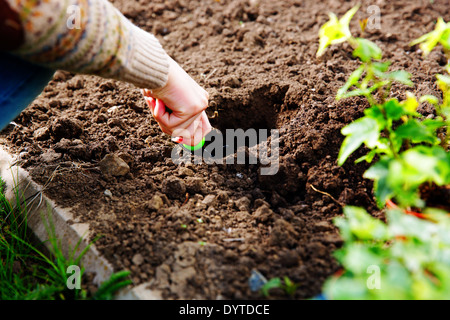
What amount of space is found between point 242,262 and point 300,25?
2.11m

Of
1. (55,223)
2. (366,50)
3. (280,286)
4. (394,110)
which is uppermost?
(366,50)

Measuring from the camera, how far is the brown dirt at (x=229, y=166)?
1.58 m

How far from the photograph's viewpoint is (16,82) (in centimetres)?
156

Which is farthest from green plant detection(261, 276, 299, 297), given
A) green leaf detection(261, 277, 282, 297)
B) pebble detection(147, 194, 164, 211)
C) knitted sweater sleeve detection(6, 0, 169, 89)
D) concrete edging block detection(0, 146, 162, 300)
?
knitted sweater sleeve detection(6, 0, 169, 89)

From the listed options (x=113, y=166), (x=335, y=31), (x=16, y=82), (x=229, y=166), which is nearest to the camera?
(x=335, y=31)

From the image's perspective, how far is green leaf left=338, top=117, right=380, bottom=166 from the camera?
130cm

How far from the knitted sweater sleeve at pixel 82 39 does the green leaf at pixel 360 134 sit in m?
0.84

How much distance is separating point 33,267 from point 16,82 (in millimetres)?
804

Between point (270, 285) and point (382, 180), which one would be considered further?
point (270, 285)

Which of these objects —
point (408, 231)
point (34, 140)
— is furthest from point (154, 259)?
point (34, 140)

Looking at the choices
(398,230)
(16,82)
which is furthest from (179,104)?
(398,230)

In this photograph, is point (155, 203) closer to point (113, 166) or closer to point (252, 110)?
point (113, 166)

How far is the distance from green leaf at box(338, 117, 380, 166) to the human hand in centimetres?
75

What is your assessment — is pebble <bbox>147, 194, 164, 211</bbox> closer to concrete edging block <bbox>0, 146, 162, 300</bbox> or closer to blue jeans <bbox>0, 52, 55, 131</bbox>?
concrete edging block <bbox>0, 146, 162, 300</bbox>
